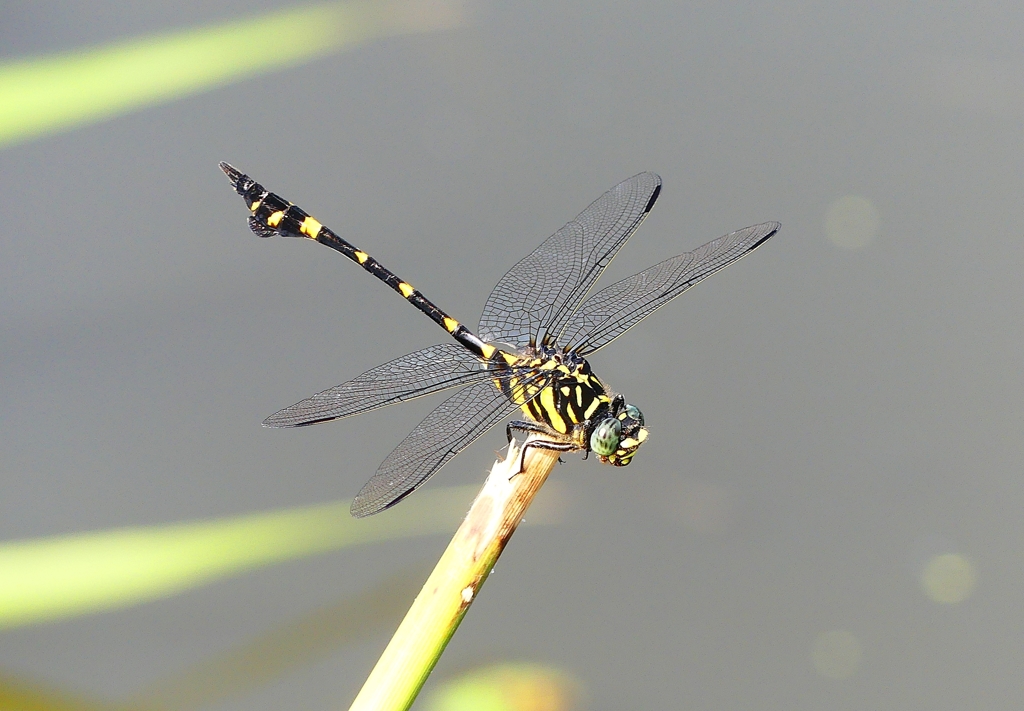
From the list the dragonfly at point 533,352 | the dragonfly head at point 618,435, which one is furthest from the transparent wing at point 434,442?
the dragonfly head at point 618,435

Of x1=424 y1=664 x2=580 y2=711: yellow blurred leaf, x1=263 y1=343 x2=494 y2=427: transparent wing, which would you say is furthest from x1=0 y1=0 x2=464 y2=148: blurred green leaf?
x1=424 y1=664 x2=580 y2=711: yellow blurred leaf

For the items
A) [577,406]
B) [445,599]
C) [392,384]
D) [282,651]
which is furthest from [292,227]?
[445,599]

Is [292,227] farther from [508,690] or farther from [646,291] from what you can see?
[508,690]

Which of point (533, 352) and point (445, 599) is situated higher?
point (533, 352)

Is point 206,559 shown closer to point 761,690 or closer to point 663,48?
point 761,690

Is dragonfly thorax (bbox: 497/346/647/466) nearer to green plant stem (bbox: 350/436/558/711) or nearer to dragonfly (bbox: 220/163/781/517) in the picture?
dragonfly (bbox: 220/163/781/517)

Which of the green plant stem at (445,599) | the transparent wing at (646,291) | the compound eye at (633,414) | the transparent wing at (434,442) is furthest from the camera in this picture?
the transparent wing at (646,291)

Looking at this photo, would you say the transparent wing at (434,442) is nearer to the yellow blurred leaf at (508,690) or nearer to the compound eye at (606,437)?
the compound eye at (606,437)
